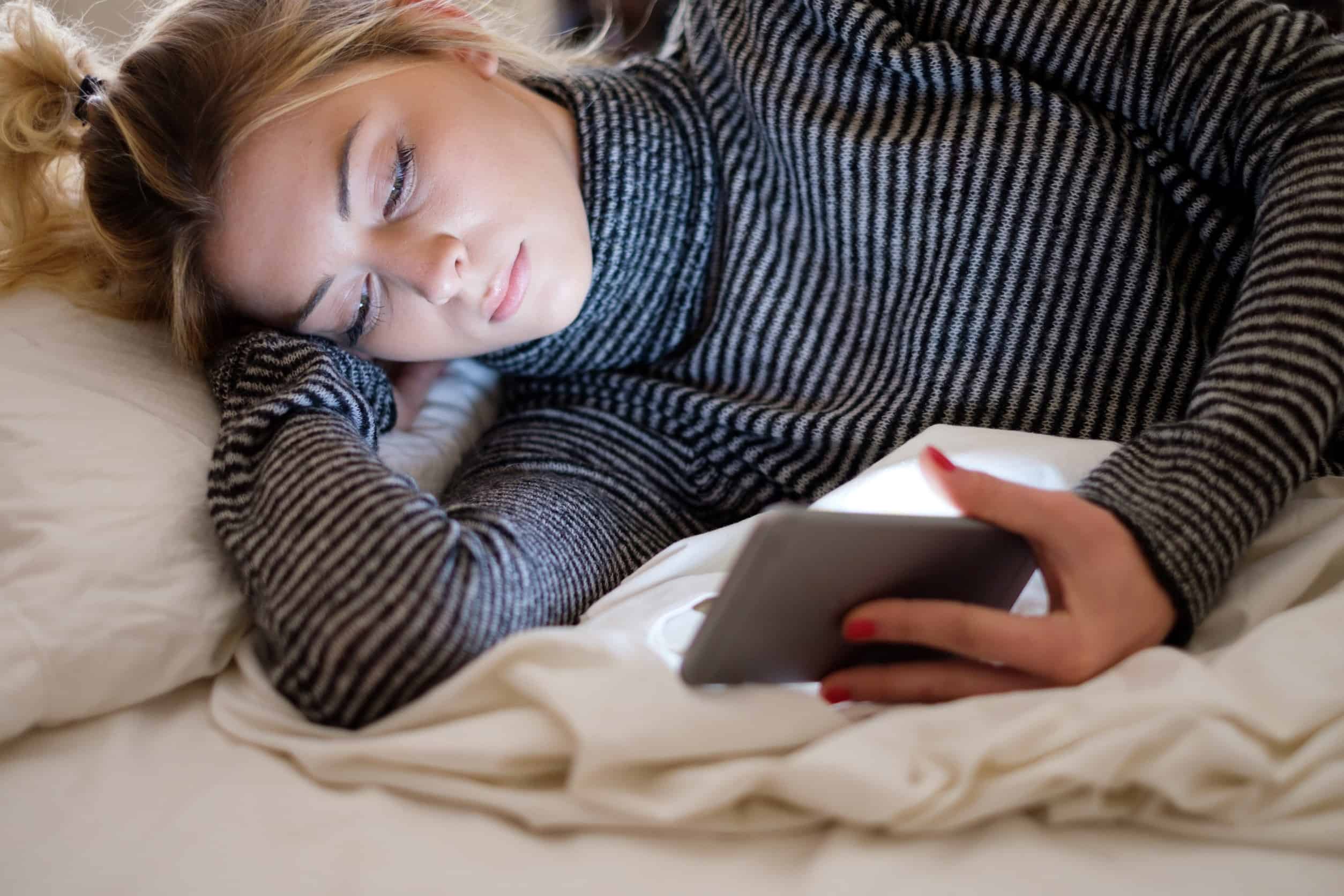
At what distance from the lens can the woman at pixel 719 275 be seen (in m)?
0.63

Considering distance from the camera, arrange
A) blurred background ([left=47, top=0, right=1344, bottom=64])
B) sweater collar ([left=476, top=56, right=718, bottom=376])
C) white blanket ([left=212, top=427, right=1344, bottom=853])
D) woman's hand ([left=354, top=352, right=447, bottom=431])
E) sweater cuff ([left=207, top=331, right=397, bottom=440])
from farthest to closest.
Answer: blurred background ([left=47, top=0, right=1344, bottom=64]), woman's hand ([left=354, top=352, right=447, bottom=431]), sweater collar ([left=476, top=56, right=718, bottom=376]), sweater cuff ([left=207, top=331, right=397, bottom=440]), white blanket ([left=212, top=427, right=1344, bottom=853])

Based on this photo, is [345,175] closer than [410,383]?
Yes

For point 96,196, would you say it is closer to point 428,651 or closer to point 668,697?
point 428,651

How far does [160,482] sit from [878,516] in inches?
21.4

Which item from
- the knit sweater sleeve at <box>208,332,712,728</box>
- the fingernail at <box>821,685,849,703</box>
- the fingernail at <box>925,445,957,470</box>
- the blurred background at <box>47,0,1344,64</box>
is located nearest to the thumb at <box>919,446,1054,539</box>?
the fingernail at <box>925,445,957,470</box>

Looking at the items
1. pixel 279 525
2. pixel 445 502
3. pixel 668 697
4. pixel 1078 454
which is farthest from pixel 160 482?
pixel 1078 454

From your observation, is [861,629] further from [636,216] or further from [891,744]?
[636,216]

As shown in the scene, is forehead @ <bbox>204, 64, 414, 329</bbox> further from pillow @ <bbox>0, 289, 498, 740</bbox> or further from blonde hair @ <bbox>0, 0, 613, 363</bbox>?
pillow @ <bbox>0, 289, 498, 740</bbox>

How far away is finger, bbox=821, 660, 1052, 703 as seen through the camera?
60 cm

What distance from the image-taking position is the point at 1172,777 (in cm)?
51

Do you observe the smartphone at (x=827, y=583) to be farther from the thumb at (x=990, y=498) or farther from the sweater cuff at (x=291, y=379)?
the sweater cuff at (x=291, y=379)

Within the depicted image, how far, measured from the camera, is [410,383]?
1.08m

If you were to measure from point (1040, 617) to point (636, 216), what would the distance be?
1.77 feet

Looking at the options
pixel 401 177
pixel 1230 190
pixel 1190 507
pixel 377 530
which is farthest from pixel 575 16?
pixel 1190 507
